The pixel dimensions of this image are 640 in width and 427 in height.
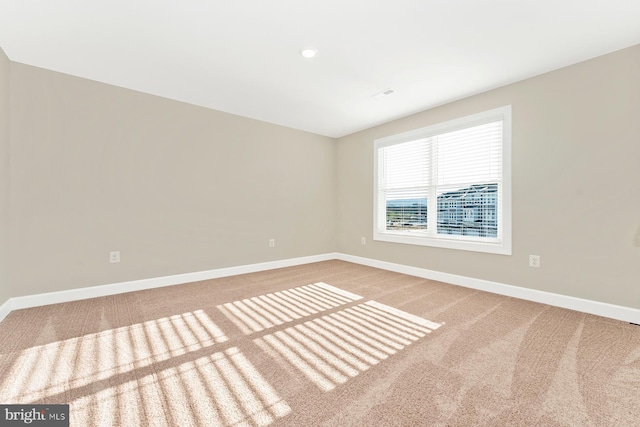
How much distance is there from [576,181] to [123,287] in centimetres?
492

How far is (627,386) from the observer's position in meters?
1.44

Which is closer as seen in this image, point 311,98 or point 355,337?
point 355,337

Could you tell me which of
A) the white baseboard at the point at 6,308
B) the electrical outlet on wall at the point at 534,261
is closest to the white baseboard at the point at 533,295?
the electrical outlet on wall at the point at 534,261

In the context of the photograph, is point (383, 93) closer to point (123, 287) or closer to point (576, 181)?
point (576, 181)

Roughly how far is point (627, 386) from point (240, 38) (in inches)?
135

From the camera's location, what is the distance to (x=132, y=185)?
3088 millimetres

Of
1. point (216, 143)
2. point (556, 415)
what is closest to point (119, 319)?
point (216, 143)

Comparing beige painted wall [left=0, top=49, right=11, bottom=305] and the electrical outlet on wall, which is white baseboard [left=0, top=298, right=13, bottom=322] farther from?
the electrical outlet on wall

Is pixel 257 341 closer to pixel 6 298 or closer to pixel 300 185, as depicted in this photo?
pixel 6 298

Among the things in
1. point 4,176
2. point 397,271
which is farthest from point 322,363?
point 4,176

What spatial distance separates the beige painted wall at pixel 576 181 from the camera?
7.59 ft

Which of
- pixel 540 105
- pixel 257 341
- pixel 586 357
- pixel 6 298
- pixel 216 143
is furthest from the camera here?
pixel 216 143

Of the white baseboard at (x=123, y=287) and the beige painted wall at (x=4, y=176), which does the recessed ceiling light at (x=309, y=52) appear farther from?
the white baseboard at (x=123, y=287)

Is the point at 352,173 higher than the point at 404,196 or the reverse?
higher
